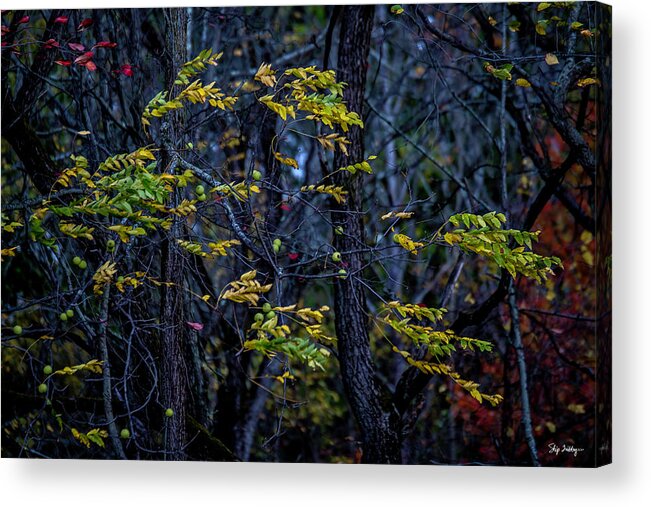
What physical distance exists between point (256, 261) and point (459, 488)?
1.39 meters

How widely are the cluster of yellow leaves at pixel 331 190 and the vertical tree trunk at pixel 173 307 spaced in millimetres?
636

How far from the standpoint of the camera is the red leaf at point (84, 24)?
5.41 meters

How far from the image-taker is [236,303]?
543 cm

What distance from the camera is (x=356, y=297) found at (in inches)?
208

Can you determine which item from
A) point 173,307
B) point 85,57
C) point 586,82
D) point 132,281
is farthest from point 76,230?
point 586,82

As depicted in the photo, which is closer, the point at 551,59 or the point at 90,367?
the point at 551,59

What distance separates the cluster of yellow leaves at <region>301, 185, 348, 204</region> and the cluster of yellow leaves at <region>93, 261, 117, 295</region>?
3.17ft

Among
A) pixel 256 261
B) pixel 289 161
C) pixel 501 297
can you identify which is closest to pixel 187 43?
pixel 289 161

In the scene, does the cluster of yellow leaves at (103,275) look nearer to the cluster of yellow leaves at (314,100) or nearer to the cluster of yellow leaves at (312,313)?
the cluster of yellow leaves at (312,313)

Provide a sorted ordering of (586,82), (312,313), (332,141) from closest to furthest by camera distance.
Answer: (586,82) < (312,313) < (332,141)

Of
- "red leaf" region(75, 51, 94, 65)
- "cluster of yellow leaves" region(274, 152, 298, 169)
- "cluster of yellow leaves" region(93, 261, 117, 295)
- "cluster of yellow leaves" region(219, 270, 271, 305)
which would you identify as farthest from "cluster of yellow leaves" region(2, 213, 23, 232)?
"cluster of yellow leaves" region(274, 152, 298, 169)

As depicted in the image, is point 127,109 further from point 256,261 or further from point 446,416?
point 446,416
